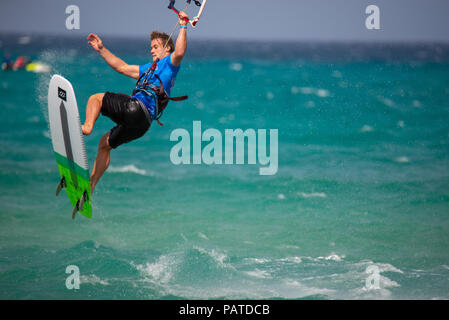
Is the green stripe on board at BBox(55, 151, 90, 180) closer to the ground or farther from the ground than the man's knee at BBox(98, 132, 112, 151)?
closer to the ground

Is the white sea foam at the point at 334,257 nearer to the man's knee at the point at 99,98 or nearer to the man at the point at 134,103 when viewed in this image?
the man at the point at 134,103

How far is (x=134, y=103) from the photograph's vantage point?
7.23m

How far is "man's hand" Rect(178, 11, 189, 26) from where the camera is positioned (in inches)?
279

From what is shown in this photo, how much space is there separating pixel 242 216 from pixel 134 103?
947cm

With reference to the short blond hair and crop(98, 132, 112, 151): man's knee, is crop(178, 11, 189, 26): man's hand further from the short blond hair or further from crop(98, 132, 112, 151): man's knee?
crop(98, 132, 112, 151): man's knee

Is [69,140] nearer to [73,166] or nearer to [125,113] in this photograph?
[73,166]

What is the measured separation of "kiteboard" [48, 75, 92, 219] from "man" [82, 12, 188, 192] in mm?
202

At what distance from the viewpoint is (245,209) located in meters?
16.9

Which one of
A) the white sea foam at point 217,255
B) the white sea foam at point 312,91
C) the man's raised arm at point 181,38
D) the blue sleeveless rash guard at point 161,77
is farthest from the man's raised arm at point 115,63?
the white sea foam at point 312,91

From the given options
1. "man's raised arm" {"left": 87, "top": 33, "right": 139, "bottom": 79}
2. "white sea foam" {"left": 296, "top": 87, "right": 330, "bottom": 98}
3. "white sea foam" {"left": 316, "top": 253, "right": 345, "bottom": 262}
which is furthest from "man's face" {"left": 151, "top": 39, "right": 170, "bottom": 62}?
"white sea foam" {"left": 296, "top": 87, "right": 330, "bottom": 98}

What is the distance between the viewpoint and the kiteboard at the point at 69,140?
7230 millimetres

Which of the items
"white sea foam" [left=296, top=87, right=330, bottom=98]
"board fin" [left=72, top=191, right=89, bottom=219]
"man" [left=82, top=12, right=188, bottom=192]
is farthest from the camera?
"white sea foam" [left=296, top=87, right=330, bottom=98]

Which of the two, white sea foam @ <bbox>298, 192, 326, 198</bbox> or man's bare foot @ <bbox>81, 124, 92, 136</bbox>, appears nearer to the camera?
man's bare foot @ <bbox>81, 124, 92, 136</bbox>

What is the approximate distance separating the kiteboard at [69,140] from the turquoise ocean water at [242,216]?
1048 mm
